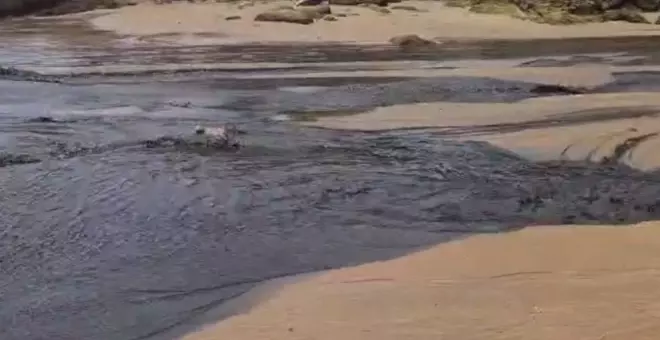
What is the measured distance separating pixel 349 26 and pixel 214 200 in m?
6.10

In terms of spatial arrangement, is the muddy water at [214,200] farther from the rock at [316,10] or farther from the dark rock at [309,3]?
the dark rock at [309,3]

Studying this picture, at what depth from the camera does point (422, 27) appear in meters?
9.46

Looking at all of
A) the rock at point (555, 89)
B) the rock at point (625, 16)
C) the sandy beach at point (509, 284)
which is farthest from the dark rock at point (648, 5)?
the sandy beach at point (509, 284)

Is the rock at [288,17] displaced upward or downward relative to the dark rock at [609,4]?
downward

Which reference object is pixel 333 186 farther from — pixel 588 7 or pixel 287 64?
pixel 588 7

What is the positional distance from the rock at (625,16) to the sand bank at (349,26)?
18cm

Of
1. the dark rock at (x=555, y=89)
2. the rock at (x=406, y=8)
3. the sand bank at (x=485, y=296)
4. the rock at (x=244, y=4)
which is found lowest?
the sand bank at (x=485, y=296)

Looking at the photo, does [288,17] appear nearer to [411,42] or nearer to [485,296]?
[411,42]

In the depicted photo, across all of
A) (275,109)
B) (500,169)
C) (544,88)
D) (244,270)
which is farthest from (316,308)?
(544,88)

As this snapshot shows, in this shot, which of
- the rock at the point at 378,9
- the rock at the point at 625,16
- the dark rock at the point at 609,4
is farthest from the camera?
the rock at the point at 378,9

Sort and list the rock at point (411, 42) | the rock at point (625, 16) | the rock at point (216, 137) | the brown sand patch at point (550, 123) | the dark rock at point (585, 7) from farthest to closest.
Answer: the dark rock at point (585, 7) → the rock at point (625, 16) → the rock at point (411, 42) → the rock at point (216, 137) → the brown sand patch at point (550, 123)

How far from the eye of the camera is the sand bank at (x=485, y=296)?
2541 mm

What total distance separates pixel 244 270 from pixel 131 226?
63 cm

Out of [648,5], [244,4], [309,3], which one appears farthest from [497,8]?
[244,4]
